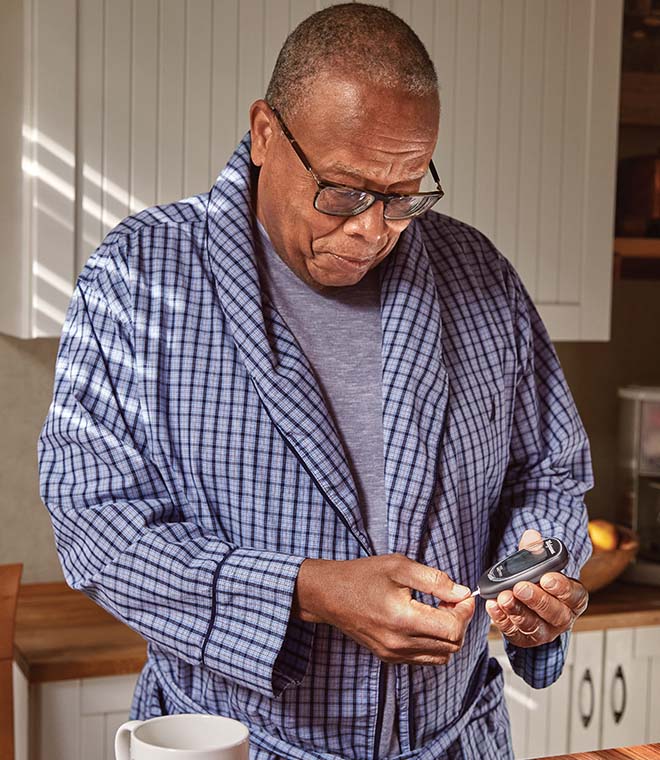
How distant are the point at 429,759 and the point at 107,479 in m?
0.47

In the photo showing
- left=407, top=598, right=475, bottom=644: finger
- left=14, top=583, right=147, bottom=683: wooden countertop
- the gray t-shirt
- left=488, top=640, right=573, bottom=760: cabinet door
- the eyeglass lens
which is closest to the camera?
left=407, top=598, right=475, bottom=644: finger

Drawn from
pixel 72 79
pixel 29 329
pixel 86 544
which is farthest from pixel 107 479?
pixel 72 79

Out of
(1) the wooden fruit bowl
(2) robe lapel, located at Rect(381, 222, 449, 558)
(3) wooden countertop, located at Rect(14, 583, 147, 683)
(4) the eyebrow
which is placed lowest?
(3) wooden countertop, located at Rect(14, 583, 147, 683)

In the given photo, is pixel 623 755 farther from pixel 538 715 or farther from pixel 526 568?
pixel 538 715

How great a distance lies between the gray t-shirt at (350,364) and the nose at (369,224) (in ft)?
0.51

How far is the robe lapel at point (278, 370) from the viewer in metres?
1.14

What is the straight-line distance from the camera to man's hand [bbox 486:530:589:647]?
1034mm

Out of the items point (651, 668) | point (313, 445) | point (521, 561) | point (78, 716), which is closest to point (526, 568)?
A: point (521, 561)

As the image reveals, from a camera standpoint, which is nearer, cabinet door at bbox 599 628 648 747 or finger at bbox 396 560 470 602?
finger at bbox 396 560 470 602

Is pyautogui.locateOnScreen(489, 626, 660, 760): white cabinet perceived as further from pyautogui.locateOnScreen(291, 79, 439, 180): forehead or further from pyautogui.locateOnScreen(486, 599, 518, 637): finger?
pyautogui.locateOnScreen(291, 79, 439, 180): forehead

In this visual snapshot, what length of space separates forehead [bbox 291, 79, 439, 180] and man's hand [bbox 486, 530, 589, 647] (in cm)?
41

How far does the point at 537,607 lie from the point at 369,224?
1.38 feet

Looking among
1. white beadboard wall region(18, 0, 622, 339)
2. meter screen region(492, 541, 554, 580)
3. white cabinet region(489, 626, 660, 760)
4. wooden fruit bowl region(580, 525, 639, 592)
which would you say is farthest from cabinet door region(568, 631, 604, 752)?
meter screen region(492, 541, 554, 580)

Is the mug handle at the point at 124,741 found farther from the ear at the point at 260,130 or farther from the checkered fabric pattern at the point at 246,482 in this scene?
the ear at the point at 260,130
